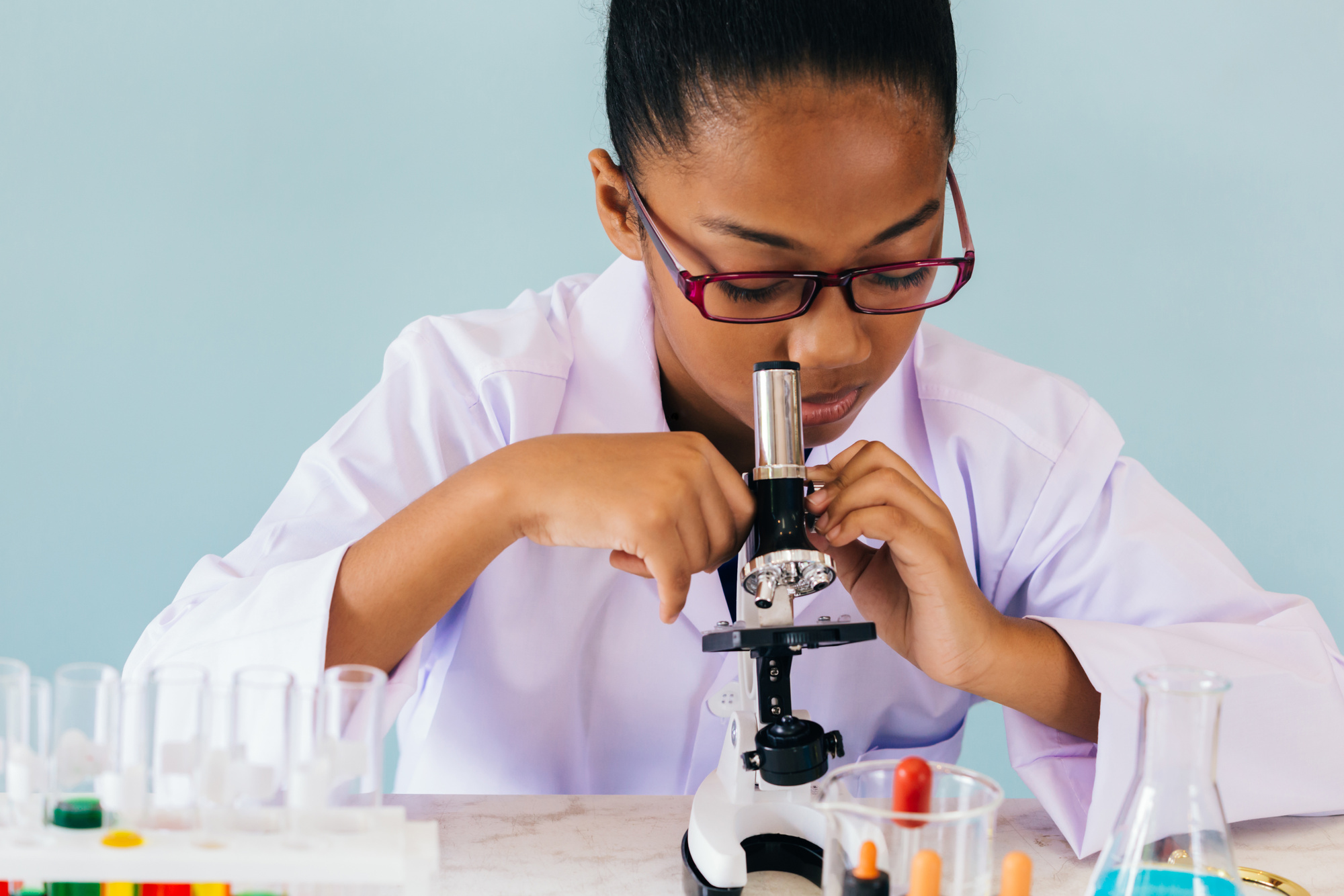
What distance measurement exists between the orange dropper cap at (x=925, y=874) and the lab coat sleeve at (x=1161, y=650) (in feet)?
1.47

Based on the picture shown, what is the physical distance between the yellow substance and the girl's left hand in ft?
1.93

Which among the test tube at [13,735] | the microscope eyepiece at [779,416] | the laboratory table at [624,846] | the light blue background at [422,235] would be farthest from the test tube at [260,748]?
the light blue background at [422,235]

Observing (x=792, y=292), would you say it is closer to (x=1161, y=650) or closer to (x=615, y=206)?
(x=615, y=206)

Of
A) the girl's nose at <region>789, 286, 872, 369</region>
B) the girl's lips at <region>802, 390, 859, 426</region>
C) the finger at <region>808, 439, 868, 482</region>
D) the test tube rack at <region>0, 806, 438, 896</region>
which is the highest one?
the girl's nose at <region>789, 286, 872, 369</region>

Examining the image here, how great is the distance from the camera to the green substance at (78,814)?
0.69m

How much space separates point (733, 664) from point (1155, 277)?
1.68 metres

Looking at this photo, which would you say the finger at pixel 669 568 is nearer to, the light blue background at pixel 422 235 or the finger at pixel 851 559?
the finger at pixel 851 559

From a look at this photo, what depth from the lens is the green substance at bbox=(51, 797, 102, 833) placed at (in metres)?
0.69

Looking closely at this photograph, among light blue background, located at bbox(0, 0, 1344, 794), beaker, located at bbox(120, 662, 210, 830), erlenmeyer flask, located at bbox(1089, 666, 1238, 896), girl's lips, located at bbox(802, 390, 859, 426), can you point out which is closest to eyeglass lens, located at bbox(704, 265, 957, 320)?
girl's lips, located at bbox(802, 390, 859, 426)

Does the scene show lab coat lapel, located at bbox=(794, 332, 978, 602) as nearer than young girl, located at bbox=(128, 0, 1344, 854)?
No

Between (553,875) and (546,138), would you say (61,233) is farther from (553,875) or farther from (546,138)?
(553,875)

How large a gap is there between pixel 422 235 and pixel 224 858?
202 centimetres

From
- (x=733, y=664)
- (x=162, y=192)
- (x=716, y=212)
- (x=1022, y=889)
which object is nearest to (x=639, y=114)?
(x=716, y=212)

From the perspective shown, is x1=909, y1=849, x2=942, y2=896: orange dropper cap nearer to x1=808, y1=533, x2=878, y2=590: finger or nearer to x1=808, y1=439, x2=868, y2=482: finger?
x1=808, y1=439, x2=868, y2=482: finger
